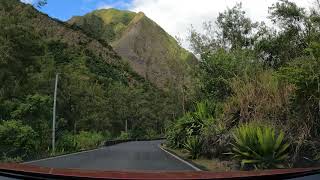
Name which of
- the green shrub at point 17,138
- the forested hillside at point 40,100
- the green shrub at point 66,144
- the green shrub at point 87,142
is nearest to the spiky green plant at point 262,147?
the forested hillside at point 40,100

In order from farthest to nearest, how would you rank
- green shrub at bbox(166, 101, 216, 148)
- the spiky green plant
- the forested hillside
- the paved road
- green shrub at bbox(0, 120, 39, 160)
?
the forested hillside
green shrub at bbox(0, 120, 39, 160)
green shrub at bbox(166, 101, 216, 148)
the paved road
the spiky green plant

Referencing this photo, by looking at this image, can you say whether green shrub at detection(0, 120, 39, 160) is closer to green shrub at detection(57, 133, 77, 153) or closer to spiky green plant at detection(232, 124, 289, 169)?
green shrub at detection(57, 133, 77, 153)

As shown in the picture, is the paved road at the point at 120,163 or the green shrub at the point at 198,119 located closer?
the paved road at the point at 120,163

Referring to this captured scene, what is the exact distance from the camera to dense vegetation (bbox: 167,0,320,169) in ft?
56.1

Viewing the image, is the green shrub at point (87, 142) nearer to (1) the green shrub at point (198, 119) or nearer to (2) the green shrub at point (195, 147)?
(1) the green shrub at point (198, 119)

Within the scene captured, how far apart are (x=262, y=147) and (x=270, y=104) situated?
308 centimetres

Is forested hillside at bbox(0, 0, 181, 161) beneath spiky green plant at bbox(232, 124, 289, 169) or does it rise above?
above

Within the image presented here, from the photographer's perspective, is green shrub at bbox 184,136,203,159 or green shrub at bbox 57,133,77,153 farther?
green shrub at bbox 57,133,77,153

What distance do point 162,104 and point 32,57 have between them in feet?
293

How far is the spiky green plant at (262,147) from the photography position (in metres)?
17.0

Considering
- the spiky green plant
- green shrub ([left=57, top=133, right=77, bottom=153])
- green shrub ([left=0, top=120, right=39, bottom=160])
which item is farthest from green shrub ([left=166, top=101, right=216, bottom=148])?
green shrub ([left=57, top=133, right=77, bottom=153])

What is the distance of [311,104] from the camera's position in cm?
1734

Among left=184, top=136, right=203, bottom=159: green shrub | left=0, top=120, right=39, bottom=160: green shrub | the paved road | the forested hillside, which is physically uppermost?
the forested hillside

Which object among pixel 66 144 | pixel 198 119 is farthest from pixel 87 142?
pixel 198 119
